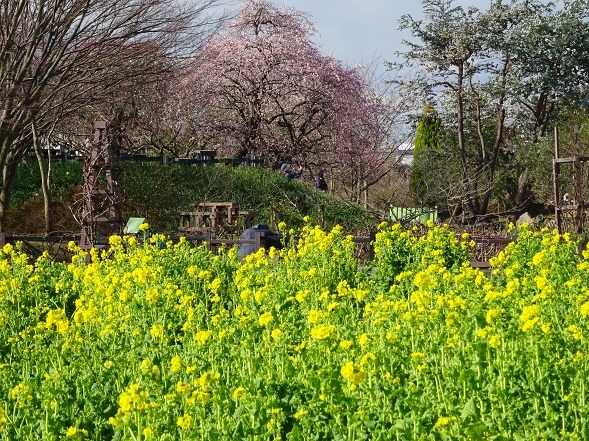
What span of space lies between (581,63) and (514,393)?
24.8 metres

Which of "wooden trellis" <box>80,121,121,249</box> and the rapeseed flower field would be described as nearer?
the rapeseed flower field

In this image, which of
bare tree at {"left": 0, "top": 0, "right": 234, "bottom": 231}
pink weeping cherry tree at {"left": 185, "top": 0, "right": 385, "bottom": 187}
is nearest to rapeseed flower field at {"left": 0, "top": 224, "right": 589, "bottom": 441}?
bare tree at {"left": 0, "top": 0, "right": 234, "bottom": 231}

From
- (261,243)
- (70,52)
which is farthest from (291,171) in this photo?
(261,243)

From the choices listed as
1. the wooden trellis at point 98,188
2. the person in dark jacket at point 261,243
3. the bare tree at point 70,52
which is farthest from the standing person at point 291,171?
the wooden trellis at point 98,188

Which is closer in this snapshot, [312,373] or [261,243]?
[312,373]

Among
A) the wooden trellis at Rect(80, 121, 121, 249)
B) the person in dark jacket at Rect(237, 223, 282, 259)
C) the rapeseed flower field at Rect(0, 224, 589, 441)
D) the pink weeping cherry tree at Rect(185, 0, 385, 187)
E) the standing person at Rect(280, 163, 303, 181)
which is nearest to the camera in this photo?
the rapeseed flower field at Rect(0, 224, 589, 441)

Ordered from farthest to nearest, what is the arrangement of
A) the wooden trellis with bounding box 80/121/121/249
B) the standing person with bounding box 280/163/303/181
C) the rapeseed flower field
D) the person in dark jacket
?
1. the standing person with bounding box 280/163/303/181
2. the wooden trellis with bounding box 80/121/121/249
3. the person in dark jacket
4. the rapeseed flower field

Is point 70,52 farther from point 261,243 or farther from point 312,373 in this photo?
point 312,373

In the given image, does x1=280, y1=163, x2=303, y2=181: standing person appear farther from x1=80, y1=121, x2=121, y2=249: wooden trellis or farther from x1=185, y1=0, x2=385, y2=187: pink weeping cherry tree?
x1=80, y1=121, x2=121, y2=249: wooden trellis

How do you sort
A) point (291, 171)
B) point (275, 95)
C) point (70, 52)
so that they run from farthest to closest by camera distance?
point (275, 95), point (291, 171), point (70, 52)

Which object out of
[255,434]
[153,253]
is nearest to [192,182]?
[153,253]

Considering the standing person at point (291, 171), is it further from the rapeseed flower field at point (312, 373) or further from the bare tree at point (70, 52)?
the rapeseed flower field at point (312, 373)

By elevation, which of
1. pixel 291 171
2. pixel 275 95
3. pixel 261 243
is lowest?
pixel 261 243

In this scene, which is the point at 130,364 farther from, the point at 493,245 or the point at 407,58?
the point at 407,58
